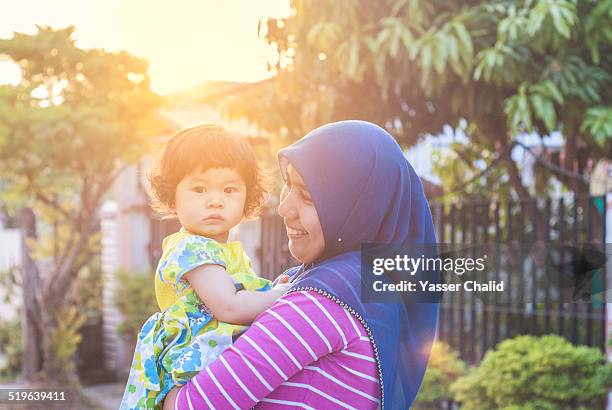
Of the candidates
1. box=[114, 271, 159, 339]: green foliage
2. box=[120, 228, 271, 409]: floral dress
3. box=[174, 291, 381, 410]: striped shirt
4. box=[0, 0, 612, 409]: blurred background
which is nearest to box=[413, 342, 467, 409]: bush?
box=[0, 0, 612, 409]: blurred background

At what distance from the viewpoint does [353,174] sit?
142 centimetres

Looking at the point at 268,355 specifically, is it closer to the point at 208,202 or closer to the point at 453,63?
the point at 208,202

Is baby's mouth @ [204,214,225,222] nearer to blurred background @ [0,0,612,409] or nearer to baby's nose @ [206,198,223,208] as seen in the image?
baby's nose @ [206,198,223,208]

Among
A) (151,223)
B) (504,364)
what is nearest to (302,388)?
(504,364)

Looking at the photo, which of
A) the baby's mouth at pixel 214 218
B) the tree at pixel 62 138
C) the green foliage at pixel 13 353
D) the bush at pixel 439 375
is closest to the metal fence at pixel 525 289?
the bush at pixel 439 375

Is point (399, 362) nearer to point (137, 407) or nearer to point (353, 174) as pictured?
point (353, 174)

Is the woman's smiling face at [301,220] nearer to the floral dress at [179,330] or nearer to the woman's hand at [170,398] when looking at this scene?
the floral dress at [179,330]

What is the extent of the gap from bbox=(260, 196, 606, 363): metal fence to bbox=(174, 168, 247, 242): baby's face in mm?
4004

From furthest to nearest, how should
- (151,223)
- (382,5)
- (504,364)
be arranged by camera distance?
(151,223) < (382,5) < (504,364)

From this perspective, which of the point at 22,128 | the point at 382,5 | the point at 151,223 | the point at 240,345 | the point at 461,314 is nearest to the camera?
the point at 240,345

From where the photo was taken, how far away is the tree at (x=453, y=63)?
476cm

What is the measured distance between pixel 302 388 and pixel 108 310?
27.8 ft

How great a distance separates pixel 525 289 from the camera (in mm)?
5727

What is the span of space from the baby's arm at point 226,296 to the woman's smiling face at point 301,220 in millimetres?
104
